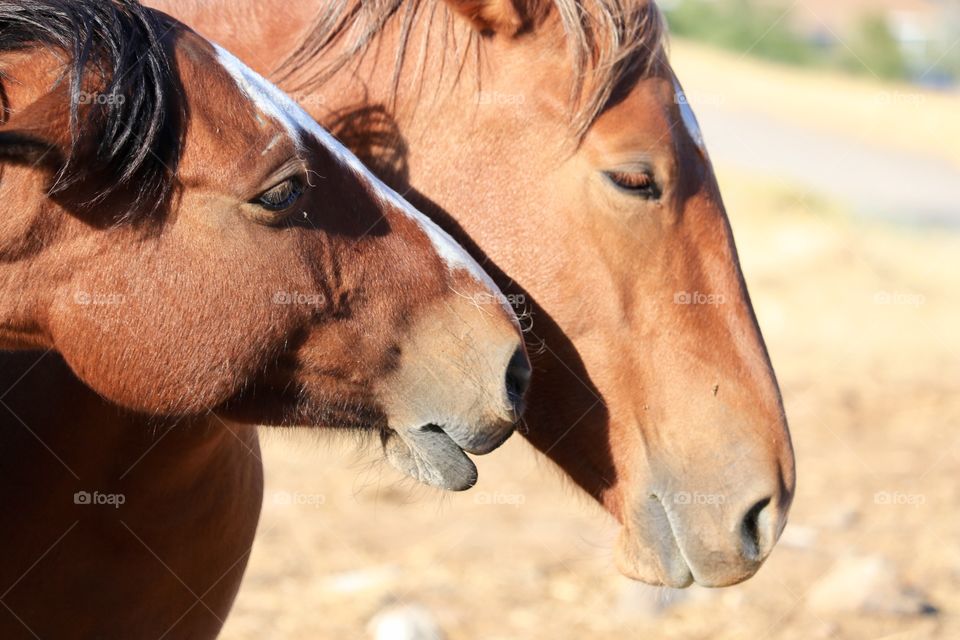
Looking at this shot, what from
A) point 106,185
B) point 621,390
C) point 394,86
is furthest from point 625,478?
point 106,185

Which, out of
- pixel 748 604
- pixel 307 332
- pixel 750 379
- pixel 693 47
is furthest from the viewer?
pixel 693 47

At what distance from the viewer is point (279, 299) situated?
2.56 metres

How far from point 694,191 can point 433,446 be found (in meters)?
1.05

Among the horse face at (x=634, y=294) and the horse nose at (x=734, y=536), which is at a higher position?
the horse face at (x=634, y=294)

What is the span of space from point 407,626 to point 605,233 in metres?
2.66

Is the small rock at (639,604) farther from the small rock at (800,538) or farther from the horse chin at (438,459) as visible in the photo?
the horse chin at (438,459)

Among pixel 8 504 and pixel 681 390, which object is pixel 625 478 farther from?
pixel 8 504

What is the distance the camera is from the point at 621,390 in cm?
303

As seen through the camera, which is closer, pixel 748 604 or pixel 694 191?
pixel 694 191

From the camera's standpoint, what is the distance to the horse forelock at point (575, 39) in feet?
9.93

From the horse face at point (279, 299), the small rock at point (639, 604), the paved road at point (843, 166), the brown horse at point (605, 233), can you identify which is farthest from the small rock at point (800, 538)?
the paved road at point (843, 166)

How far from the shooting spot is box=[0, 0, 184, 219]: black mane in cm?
238

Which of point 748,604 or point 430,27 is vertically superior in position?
point 430,27

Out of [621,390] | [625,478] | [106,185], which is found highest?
[106,185]
